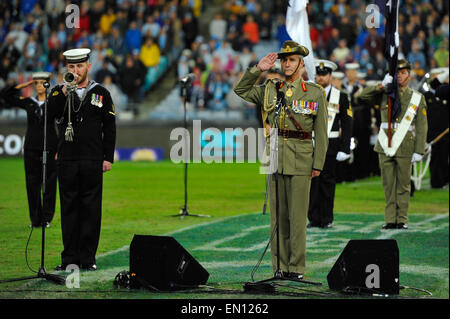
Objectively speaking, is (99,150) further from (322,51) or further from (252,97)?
(322,51)

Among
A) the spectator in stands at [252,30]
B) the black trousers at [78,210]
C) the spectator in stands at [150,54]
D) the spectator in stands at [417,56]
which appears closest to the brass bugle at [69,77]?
the black trousers at [78,210]

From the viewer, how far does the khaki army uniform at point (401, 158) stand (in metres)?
12.6

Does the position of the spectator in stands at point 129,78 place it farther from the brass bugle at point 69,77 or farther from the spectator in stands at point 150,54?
the brass bugle at point 69,77

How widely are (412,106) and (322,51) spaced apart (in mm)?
15652

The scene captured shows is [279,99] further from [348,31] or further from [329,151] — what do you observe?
[348,31]

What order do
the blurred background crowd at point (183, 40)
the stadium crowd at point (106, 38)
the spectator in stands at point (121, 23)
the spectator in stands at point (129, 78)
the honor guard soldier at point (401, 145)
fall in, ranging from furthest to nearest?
the spectator in stands at point (121, 23), the spectator in stands at point (129, 78), the stadium crowd at point (106, 38), the blurred background crowd at point (183, 40), the honor guard soldier at point (401, 145)

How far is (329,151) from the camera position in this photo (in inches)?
508

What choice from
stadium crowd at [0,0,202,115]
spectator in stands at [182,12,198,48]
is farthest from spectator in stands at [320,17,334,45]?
stadium crowd at [0,0,202,115]

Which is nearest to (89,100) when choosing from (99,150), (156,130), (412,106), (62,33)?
(99,150)

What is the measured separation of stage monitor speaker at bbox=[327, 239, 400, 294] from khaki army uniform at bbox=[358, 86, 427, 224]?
16.0ft

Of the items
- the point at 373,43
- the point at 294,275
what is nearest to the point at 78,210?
the point at 294,275

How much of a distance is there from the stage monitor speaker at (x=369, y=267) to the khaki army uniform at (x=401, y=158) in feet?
16.0
